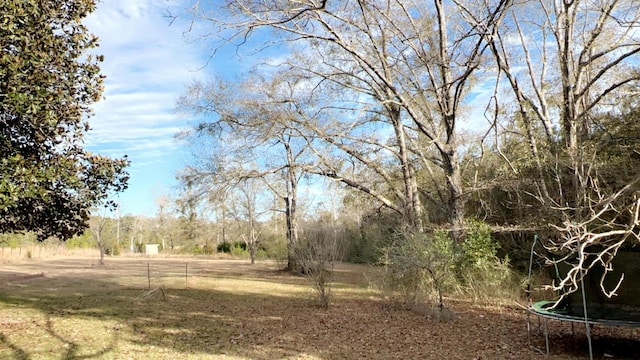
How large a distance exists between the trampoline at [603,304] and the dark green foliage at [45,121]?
25.8ft

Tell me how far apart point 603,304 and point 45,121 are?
923cm

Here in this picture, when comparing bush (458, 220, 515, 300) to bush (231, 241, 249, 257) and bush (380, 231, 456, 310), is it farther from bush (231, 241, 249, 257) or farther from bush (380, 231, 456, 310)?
bush (231, 241, 249, 257)

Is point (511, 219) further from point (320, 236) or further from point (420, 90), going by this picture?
point (320, 236)

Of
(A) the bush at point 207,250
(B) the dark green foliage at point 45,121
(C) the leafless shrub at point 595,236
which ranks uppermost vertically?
(B) the dark green foliage at point 45,121

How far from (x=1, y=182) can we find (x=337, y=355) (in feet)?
18.1

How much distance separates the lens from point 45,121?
7.11m

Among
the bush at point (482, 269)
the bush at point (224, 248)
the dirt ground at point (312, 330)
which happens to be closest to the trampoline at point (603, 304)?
the dirt ground at point (312, 330)

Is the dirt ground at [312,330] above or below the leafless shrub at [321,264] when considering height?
below

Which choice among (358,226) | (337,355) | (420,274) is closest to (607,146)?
(420,274)

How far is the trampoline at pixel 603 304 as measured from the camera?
230 inches

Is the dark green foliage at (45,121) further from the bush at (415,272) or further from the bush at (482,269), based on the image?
the bush at (482,269)

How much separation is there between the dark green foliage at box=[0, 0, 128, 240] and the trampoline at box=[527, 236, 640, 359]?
7.87 m

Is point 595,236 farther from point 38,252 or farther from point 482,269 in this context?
point 38,252

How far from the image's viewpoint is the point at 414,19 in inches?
576
